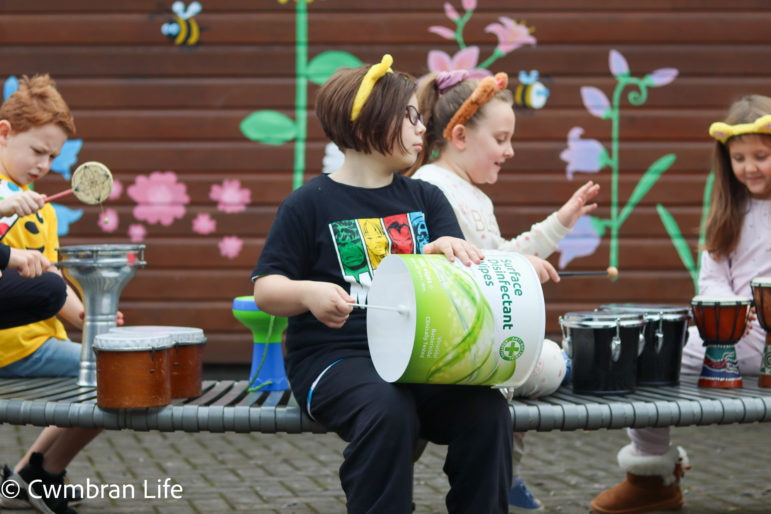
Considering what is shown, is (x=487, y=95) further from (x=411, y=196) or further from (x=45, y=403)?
(x=45, y=403)

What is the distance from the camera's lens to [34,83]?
135 inches

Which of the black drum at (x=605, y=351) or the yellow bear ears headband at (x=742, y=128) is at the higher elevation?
the yellow bear ears headband at (x=742, y=128)

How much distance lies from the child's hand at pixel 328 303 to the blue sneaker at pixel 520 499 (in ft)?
4.89

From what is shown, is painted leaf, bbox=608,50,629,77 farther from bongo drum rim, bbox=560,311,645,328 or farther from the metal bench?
the metal bench

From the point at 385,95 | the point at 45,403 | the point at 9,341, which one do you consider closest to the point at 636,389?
the point at 385,95

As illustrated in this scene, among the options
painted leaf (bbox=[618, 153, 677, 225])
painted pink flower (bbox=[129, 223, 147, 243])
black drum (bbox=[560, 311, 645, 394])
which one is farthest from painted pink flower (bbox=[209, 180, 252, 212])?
black drum (bbox=[560, 311, 645, 394])

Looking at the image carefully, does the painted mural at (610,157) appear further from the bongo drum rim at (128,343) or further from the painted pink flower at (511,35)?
the bongo drum rim at (128,343)

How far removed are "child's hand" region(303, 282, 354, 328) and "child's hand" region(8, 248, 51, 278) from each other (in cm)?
103

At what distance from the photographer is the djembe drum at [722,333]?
10.3 feet

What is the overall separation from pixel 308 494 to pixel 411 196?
167 cm

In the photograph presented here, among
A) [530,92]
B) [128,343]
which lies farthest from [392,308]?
[530,92]

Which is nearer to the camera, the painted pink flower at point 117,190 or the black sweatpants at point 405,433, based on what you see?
the black sweatpants at point 405,433

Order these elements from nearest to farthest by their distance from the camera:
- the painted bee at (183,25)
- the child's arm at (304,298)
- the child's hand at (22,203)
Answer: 1. the child's arm at (304,298)
2. the child's hand at (22,203)
3. the painted bee at (183,25)

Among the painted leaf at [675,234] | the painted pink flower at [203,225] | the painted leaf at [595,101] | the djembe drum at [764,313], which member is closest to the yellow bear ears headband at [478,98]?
the djembe drum at [764,313]
